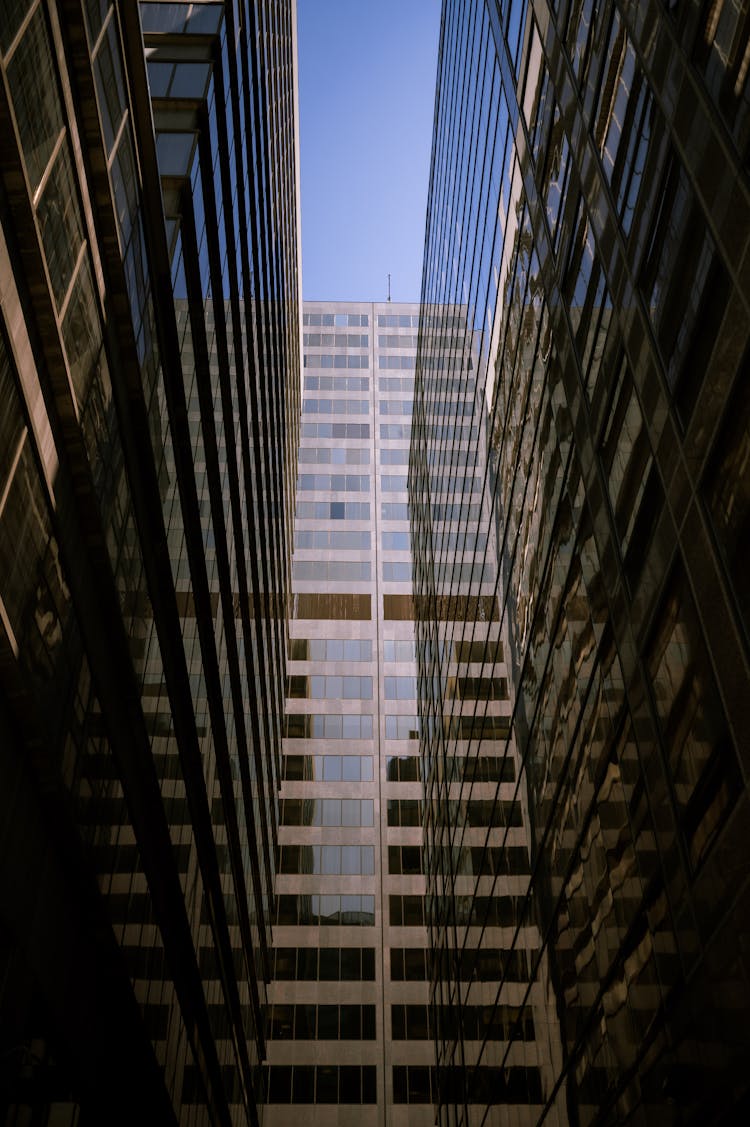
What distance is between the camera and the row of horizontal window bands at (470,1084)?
81.3ft

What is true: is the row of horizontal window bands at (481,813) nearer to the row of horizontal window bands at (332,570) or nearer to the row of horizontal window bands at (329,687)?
the row of horizontal window bands at (329,687)

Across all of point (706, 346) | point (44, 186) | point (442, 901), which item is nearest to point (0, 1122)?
point (44, 186)

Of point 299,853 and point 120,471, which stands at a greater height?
point 299,853

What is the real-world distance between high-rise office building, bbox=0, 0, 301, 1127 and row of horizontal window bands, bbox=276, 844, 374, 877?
24142 mm

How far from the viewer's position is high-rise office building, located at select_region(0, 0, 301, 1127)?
1544cm

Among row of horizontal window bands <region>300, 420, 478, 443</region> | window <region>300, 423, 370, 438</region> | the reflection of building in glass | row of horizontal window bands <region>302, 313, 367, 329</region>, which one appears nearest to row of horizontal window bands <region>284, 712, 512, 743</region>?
the reflection of building in glass

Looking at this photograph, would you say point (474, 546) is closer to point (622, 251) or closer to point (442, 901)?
point (442, 901)

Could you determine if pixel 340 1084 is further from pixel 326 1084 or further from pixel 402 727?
pixel 402 727

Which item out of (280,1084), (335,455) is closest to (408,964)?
(280,1084)

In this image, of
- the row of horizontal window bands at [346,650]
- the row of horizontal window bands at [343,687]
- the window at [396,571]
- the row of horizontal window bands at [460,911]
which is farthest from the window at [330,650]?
the row of horizontal window bands at [460,911]

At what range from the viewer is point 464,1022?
3588 centimetres

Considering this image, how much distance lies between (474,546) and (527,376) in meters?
12.0

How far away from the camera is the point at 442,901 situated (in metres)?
45.9

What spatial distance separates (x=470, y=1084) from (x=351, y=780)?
3398 cm
